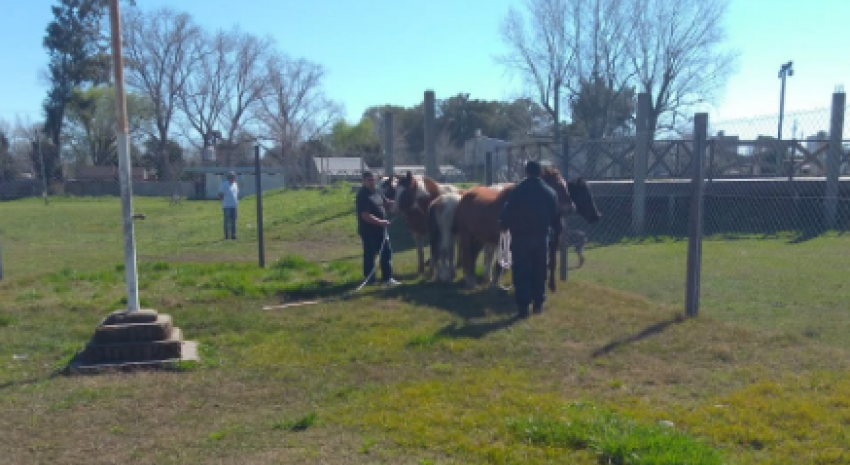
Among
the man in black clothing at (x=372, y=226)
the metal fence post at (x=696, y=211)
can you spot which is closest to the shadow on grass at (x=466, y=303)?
the man in black clothing at (x=372, y=226)

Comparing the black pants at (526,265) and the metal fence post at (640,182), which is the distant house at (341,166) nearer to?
the metal fence post at (640,182)

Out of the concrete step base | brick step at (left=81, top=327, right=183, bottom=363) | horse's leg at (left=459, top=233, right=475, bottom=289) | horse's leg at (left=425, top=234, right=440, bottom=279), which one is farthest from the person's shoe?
brick step at (left=81, top=327, right=183, bottom=363)

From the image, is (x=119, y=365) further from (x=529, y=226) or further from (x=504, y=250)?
(x=504, y=250)

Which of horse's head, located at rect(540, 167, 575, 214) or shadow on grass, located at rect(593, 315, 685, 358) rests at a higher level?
horse's head, located at rect(540, 167, 575, 214)

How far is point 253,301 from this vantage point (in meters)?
9.38

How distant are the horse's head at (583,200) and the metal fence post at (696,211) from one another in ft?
6.02

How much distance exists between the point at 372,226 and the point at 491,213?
182cm

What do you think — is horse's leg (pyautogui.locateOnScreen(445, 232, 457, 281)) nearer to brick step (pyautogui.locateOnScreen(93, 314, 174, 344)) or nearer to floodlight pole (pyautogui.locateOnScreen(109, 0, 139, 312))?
brick step (pyautogui.locateOnScreen(93, 314, 174, 344))

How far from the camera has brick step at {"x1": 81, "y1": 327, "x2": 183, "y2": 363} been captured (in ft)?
21.6

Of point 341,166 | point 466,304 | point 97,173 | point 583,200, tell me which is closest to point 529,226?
point 466,304

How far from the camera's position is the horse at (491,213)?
9.22 metres

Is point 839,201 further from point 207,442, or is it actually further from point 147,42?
point 147,42

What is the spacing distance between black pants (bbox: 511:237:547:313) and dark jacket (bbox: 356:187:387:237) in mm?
2784

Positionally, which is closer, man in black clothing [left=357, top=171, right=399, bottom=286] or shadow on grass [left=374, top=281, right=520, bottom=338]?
shadow on grass [left=374, top=281, right=520, bottom=338]
